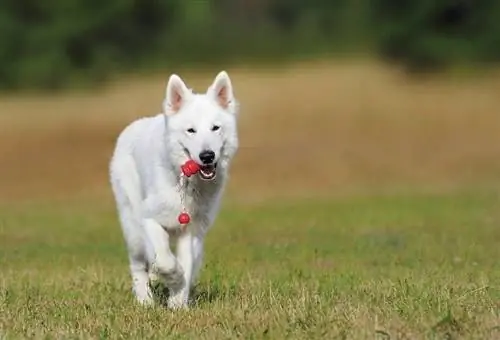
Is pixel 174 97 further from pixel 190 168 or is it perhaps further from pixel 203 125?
pixel 190 168

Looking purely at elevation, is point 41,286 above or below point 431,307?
below

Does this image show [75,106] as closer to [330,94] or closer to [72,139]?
[72,139]

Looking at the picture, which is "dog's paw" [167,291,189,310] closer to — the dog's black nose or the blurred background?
the dog's black nose

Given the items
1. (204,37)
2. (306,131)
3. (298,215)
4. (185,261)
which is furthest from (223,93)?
(204,37)

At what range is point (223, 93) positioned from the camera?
809cm

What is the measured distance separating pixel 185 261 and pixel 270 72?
25.0 m

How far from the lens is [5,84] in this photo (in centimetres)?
3369

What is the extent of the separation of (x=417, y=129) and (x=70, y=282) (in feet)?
74.5

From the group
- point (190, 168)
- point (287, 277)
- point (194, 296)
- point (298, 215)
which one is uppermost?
point (190, 168)

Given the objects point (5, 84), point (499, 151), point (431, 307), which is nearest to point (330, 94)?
point (499, 151)

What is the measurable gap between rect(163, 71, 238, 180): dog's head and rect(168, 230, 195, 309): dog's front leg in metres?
0.61

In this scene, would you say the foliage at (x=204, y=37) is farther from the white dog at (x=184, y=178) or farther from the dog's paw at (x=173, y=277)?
the dog's paw at (x=173, y=277)

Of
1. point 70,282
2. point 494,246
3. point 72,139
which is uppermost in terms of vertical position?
point 70,282

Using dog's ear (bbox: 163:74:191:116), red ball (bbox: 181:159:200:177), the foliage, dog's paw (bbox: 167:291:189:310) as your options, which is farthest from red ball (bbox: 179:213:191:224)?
the foliage
